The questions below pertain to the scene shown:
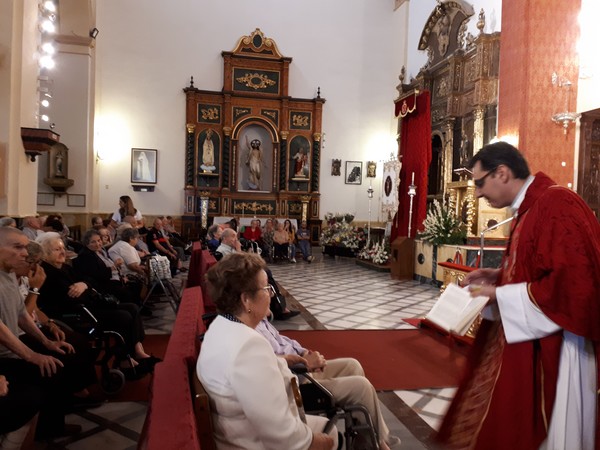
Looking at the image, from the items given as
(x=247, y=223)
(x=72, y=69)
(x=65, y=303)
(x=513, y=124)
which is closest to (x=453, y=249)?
(x=513, y=124)

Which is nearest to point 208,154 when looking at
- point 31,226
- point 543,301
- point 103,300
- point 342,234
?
point 342,234

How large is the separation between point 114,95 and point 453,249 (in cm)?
1226

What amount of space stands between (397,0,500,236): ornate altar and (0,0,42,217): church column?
7669 millimetres

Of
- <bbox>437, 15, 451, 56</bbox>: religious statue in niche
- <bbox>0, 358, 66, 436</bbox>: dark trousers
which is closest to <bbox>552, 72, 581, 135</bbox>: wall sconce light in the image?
<bbox>437, 15, 451, 56</bbox>: religious statue in niche

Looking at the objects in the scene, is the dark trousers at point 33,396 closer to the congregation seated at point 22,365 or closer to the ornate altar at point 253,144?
the congregation seated at point 22,365

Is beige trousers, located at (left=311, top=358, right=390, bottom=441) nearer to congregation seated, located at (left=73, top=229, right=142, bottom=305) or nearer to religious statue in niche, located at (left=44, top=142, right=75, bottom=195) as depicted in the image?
congregation seated, located at (left=73, top=229, right=142, bottom=305)

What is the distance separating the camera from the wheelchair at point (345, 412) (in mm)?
2371

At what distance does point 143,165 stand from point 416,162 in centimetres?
923

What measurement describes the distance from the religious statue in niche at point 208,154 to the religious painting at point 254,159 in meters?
0.94

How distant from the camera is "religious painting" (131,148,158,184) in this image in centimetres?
1630

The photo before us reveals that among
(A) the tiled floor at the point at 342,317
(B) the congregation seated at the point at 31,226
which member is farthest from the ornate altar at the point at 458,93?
(B) the congregation seated at the point at 31,226

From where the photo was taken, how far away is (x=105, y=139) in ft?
52.7

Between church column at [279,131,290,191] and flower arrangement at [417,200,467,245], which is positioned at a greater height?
church column at [279,131,290,191]

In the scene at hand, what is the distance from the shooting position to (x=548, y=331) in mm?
2004
